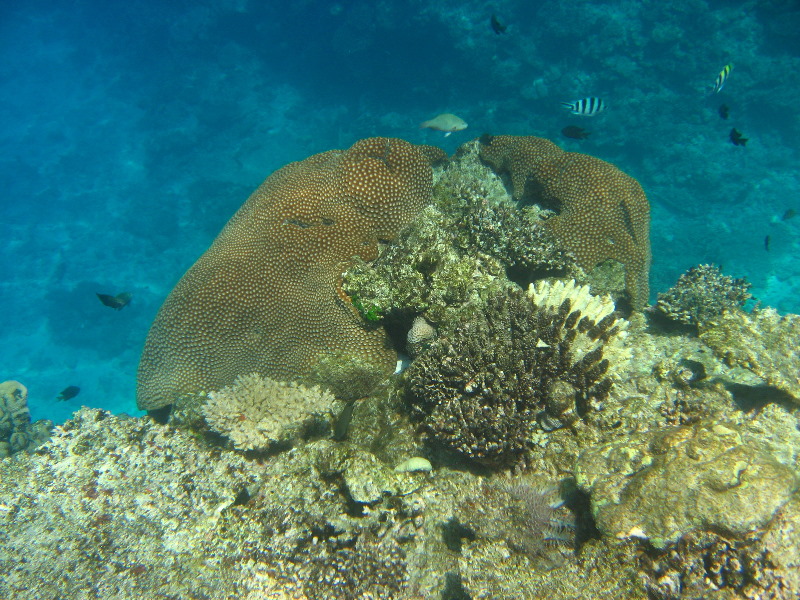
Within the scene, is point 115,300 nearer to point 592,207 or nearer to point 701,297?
point 592,207

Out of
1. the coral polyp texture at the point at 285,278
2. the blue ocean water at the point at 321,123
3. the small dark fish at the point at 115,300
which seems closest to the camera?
the coral polyp texture at the point at 285,278

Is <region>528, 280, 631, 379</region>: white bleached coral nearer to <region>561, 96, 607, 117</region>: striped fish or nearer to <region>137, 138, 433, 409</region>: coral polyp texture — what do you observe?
<region>137, 138, 433, 409</region>: coral polyp texture

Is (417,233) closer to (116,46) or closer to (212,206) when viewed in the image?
(212,206)

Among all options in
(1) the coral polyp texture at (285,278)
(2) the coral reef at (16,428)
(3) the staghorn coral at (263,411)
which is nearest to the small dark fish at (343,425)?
A: (3) the staghorn coral at (263,411)

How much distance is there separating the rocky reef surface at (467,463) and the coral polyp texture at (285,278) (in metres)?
0.37

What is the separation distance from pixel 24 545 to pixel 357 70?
86.8 ft

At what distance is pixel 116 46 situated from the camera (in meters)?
33.6

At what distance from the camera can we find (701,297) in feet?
18.1

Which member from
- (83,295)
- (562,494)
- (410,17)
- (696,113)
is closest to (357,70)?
(410,17)

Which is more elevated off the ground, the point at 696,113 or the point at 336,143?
the point at 696,113

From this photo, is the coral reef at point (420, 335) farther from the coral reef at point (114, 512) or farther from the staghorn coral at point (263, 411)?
the coral reef at point (114, 512)

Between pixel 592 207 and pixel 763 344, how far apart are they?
2745 millimetres

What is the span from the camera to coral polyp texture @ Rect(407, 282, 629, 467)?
11.2 ft

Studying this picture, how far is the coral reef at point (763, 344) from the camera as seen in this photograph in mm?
4141
